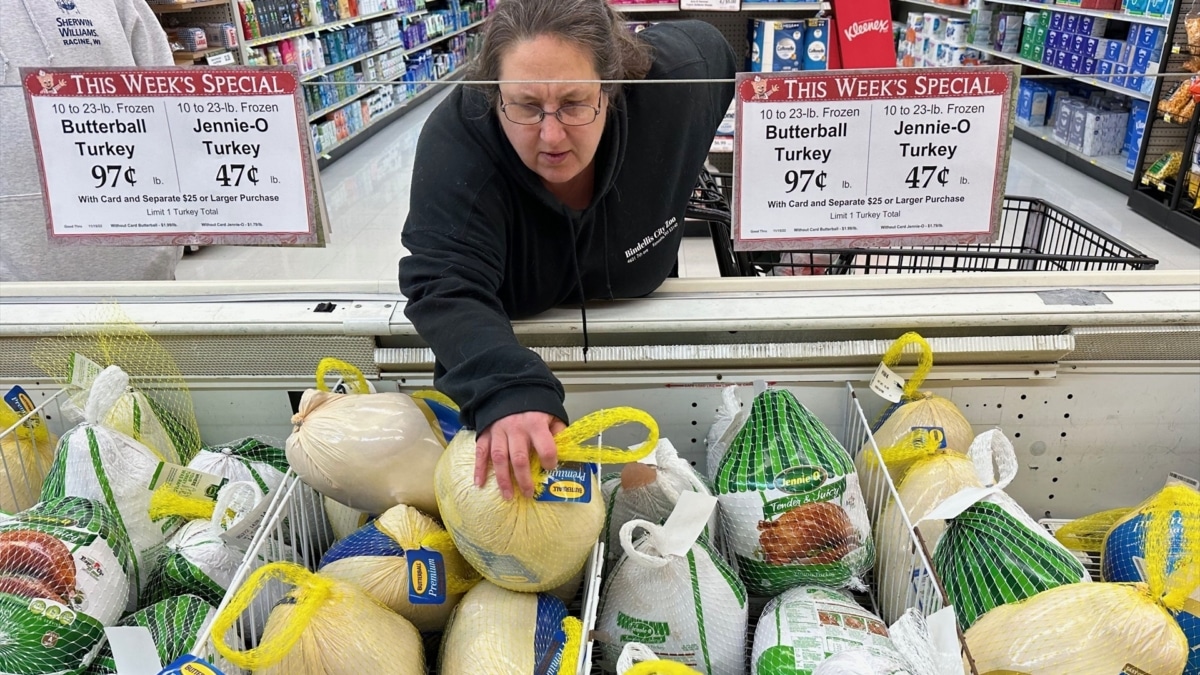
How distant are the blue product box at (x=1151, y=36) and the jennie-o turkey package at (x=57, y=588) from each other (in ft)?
22.0

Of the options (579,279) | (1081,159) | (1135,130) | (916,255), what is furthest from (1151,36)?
(579,279)

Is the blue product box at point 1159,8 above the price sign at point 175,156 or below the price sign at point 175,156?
above

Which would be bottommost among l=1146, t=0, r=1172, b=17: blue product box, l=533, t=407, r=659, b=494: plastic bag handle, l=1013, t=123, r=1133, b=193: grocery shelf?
l=1013, t=123, r=1133, b=193: grocery shelf

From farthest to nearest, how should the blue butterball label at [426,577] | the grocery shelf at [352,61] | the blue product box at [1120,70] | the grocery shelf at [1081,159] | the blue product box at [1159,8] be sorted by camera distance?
the grocery shelf at [352,61], the grocery shelf at [1081,159], the blue product box at [1120,70], the blue product box at [1159,8], the blue butterball label at [426,577]

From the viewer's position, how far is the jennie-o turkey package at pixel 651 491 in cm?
105

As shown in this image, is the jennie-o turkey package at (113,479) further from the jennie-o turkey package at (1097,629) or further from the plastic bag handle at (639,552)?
the jennie-o turkey package at (1097,629)

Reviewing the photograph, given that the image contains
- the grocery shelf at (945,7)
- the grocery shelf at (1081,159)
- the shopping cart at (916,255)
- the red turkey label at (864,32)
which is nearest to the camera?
the shopping cart at (916,255)

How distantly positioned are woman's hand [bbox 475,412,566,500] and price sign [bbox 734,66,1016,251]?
1.52ft

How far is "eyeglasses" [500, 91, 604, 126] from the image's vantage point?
1.04m

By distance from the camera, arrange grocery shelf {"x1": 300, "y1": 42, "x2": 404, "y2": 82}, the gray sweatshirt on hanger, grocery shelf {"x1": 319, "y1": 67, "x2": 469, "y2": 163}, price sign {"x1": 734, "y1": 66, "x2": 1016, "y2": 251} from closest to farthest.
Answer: price sign {"x1": 734, "y1": 66, "x2": 1016, "y2": 251}
the gray sweatshirt on hanger
grocery shelf {"x1": 300, "y1": 42, "x2": 404, "y2": 82}
grocery shelf {"x1": 319, "y1": 67, "x2": 469, "y2": 163}

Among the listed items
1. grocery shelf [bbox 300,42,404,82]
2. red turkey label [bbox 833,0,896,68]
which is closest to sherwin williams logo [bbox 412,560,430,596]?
red turkey label [bbox 833,0,896,68]

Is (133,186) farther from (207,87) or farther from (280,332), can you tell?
(280,332)

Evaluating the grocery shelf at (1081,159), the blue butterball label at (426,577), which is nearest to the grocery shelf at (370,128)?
the grocery shelf at (1081,159)

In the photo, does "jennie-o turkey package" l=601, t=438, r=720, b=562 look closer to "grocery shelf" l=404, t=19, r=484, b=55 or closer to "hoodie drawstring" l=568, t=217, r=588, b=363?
"hoodie drawstring" l=568, t=217, r=588, b=363
